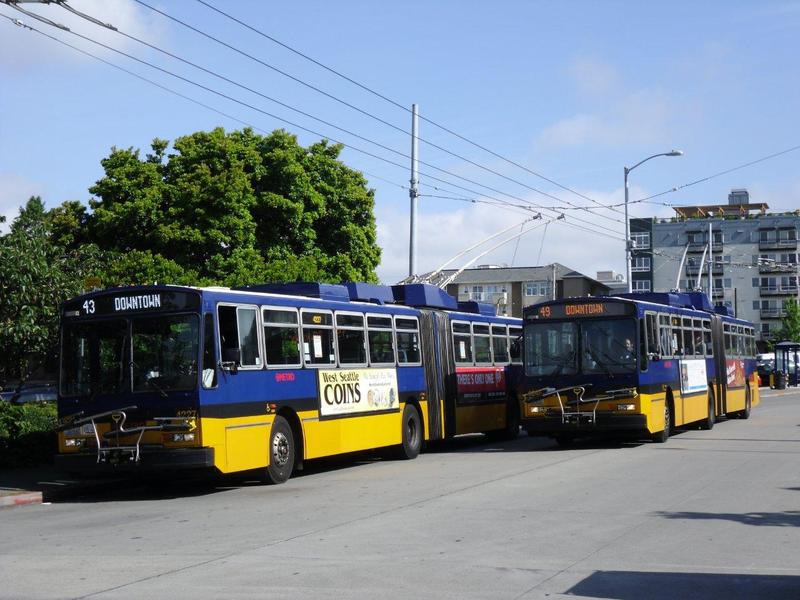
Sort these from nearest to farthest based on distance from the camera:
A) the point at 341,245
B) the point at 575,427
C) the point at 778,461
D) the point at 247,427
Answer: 1. the point at 247,427
2. the point at 778,461
3. the point at 575,427
4. the point at 341,245

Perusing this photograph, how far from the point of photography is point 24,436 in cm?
1970

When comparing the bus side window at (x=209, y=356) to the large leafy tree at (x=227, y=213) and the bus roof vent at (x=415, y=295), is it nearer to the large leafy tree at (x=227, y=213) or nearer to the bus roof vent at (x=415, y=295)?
the bus roof vent at (x=415, y=295)

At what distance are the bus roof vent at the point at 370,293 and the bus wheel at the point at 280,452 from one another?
13.0 ft

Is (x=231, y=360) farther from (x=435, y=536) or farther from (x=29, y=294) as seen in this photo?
(x=29, y=294)

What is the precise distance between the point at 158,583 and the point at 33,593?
0.92 m

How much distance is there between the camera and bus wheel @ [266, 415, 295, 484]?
17.1 m

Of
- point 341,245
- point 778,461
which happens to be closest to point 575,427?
point 778,461

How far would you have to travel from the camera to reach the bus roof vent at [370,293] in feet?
69.0

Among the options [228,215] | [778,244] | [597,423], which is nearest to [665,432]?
[597,423]

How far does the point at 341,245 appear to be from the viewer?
138 ft

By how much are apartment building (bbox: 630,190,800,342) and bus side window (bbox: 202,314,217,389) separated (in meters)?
113

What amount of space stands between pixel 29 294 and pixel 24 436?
261cm

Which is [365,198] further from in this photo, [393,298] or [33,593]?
[33,593]

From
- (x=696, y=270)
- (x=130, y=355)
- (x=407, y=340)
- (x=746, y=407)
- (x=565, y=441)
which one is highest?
(x=696, y=270)
